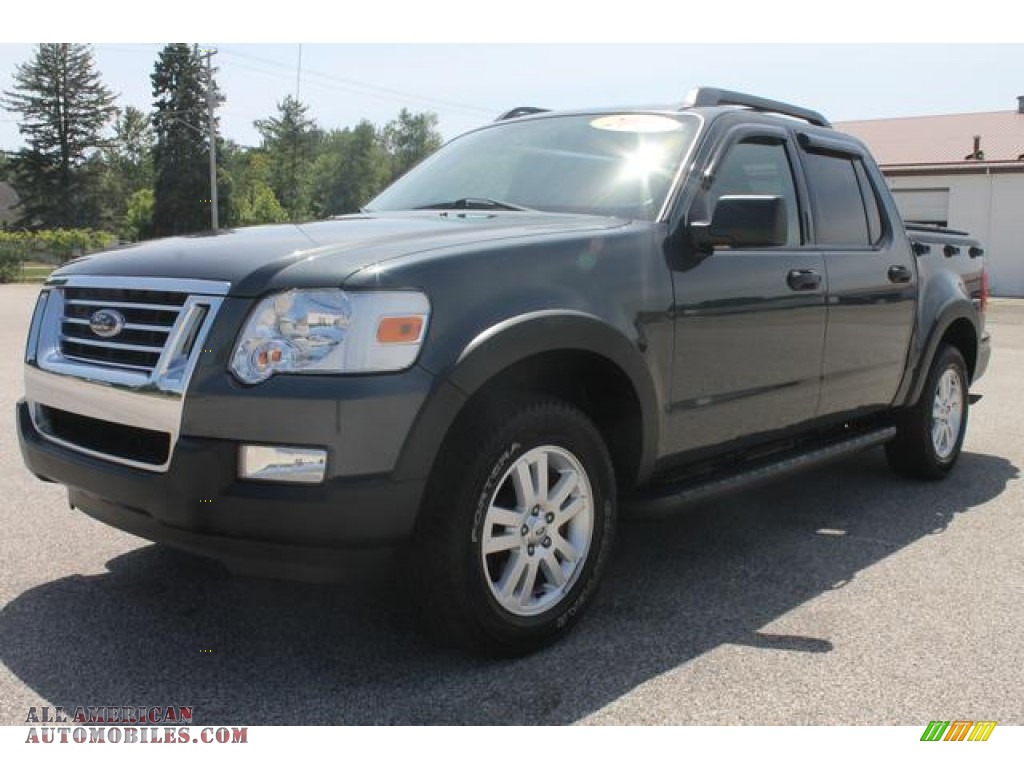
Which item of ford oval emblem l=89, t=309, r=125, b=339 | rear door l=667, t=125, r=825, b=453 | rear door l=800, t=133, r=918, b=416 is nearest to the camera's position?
ford oval emblem l=89, t=309, r=125, b=339

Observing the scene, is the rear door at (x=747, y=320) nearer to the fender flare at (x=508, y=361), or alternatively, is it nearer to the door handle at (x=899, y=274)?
the fender flare at (x=508, y=361)

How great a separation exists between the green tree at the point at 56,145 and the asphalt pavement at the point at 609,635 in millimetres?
84232

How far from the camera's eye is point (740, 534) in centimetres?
473

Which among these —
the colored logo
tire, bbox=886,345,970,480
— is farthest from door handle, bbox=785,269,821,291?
the colored logo

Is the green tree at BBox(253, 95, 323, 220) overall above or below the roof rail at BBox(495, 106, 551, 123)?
above

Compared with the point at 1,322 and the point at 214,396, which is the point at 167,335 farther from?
the point at 1,322

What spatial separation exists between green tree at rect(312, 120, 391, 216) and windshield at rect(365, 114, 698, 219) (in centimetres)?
9614

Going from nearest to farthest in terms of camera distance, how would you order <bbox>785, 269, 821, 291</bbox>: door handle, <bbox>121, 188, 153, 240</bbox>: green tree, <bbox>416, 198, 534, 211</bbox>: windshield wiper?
<bbox>416, 198, 534, 211</bbox>: windshield wiper → <bbox>785, 269, 821, 291</bbox>: door handle → <bbox>121, 188, 153, 240</bbox>: green tree

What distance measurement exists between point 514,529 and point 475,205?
61.2 inches

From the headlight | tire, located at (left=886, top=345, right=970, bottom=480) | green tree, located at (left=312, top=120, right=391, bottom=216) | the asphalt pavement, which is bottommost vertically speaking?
the asphalt pavement

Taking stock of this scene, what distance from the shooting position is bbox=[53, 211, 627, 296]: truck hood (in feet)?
9.30

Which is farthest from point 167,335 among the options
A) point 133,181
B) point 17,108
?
point 133,181

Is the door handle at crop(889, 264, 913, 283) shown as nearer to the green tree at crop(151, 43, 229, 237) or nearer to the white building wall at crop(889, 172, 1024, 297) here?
the white building wall at crop(889, 172, 1024, 297)

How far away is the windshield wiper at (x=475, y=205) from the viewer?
13.3ft
